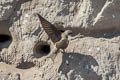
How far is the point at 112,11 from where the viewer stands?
5.07 ft

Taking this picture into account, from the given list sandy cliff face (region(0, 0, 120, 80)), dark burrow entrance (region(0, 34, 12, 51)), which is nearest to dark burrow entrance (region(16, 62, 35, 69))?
sandy cliff face (region(0, 0, 120, 80))

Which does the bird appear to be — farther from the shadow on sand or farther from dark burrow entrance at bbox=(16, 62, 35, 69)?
dark burrow entrance at bbox=(16, 62, 35, 69)

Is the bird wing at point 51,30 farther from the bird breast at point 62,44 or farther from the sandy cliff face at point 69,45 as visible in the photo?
the sandy cliff face at point 69,45

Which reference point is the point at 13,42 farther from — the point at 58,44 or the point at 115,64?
the point at 115,64

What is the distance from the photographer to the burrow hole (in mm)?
1546

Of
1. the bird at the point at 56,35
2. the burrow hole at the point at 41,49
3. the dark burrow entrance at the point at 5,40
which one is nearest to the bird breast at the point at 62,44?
the bird at the point at 56,35

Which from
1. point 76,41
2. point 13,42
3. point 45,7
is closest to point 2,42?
point 13,42

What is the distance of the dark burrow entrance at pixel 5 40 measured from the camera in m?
1.59

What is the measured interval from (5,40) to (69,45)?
14.7 inches

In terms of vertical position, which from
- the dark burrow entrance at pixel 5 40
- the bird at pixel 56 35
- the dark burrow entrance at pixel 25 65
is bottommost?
the dark burrow entrance at pixel 25 65

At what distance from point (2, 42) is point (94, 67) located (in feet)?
1.75

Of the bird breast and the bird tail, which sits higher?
the bird breast

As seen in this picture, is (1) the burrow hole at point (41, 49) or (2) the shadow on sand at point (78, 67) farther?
(1) the burrow hole at point (41, 49)

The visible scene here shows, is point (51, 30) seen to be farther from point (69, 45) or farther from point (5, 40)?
point (5, 40)
